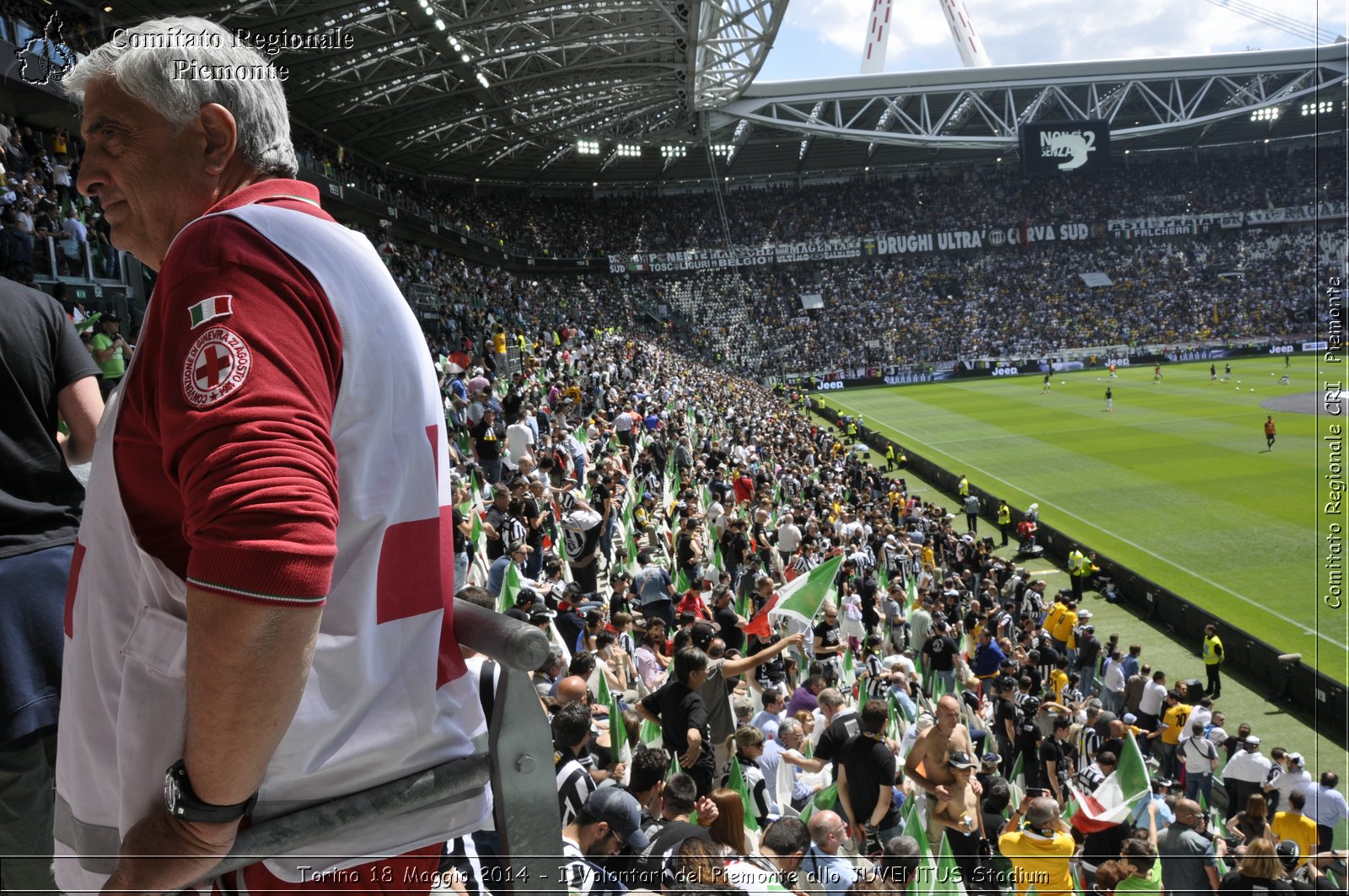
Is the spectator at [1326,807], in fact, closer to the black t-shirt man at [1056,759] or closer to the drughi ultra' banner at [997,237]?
the black t-shirt man at [1056,759]

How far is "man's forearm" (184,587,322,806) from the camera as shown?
1064mm

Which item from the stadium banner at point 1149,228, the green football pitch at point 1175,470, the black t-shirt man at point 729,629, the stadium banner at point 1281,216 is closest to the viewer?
the black t-shirt man at point 729,629

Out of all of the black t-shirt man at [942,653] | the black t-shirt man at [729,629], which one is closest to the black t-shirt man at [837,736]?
the black t-shirt man at [729,629]

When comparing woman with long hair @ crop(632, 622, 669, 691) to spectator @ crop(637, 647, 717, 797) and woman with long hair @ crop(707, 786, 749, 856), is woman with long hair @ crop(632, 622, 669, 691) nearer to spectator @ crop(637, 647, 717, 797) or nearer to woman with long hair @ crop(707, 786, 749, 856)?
spectator @ crop(637, 647, 717, 797)

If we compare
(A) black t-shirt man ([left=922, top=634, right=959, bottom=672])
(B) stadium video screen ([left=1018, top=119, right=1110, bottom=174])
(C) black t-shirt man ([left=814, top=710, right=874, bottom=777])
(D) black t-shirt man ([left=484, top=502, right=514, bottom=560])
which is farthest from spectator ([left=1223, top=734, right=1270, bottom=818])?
(B) stadium video screen ([left=1018, top=119, right=1110, bottom=174])

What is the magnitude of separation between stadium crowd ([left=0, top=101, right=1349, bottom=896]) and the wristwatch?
15.5 inches

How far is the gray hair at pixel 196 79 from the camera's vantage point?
4.65 ft

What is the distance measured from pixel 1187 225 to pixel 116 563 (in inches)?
3220

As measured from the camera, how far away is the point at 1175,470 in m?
30.4

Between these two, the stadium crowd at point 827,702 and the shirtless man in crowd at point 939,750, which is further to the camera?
the shirtless man in crowd at point 939,750

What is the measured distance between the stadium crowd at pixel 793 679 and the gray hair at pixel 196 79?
113 cm

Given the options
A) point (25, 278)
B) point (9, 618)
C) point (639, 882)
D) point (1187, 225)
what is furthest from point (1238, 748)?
point (1187, 225)

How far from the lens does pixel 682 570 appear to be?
531 inches

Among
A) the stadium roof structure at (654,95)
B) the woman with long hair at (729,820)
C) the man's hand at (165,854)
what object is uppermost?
the stadium roof structure at (654,95)
